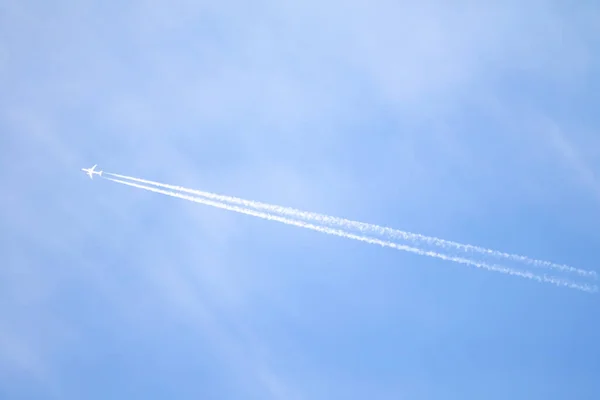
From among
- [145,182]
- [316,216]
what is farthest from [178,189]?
[316,216]

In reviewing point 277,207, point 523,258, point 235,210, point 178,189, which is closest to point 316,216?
point 277,207

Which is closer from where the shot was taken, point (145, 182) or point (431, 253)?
point (431, 253)

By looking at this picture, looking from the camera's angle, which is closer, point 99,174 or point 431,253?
point 431,253

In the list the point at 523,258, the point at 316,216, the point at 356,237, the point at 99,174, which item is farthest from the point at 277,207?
the point at 523,258

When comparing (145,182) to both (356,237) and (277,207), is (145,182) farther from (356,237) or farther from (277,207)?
(356,237)

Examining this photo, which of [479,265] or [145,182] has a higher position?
[145,182]

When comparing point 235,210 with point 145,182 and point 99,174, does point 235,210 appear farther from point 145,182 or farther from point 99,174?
point 99,174

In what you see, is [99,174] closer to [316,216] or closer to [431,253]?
[316,216]

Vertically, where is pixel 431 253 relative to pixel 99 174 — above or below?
below
